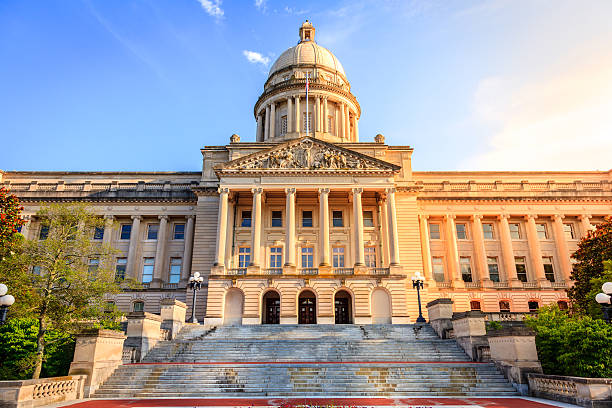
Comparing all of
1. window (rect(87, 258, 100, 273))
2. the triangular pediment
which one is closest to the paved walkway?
window (rect(87, 258, 100, 273))

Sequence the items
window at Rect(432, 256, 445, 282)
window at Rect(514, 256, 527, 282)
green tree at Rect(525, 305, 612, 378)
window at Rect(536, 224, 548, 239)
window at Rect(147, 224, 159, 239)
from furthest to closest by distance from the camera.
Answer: window at Rect(536, 224, 548, 239), window at Rect(147, 224, 159, 239), window at Rect(514, 256, 527, 282), window at Rect(432, 256, 445, 282), green tree at Rect(525, 305, 612, 378)

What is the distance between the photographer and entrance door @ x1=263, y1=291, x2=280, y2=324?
36.1m

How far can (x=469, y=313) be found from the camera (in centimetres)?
2180

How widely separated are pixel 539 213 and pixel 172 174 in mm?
40182

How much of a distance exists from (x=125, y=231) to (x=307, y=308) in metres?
21.7

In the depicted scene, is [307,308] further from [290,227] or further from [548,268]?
[548,268]

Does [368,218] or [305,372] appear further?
[368,218]

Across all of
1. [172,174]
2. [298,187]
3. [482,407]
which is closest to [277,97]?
[172,174]

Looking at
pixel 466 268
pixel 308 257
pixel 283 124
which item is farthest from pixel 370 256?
pixel 283 124

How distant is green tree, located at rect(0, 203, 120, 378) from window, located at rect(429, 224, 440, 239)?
32922mm

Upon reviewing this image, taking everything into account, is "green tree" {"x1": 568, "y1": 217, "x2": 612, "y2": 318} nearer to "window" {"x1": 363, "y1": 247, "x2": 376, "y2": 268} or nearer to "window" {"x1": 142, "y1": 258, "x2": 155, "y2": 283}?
"window" {"x1": 363, "y1": 247, "x2": 376, "y2": 268}

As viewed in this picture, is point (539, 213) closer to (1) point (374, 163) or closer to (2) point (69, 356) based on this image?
(1) point (374, 163)

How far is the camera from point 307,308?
118ft

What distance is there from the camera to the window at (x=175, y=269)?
43.0 m
